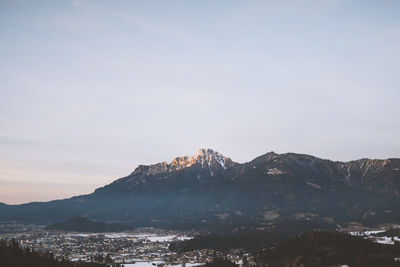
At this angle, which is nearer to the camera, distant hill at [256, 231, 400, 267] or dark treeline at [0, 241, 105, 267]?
dark treeline at [0, 241, 105, 267]

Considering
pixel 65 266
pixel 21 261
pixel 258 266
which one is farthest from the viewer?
pixel 258 266

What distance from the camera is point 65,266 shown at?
169250mm

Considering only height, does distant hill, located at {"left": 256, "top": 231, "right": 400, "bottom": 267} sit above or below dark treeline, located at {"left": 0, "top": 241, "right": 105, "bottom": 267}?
below

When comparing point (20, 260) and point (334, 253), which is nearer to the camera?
point (20, 260)

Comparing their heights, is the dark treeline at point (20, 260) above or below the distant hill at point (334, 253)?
above

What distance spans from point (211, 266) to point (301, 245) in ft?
125

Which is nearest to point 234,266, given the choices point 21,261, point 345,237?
point 345,237

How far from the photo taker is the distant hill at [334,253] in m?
166

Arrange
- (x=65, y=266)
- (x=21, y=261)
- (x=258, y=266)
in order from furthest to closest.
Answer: (x=258, y=266)
(x=65, y=266)
(x=21, y=261)

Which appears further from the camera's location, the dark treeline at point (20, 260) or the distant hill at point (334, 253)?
the distant hill at point (334, 253)

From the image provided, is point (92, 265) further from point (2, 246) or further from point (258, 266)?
point (258, 266)

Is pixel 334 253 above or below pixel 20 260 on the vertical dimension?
below

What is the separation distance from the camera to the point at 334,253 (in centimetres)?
17488

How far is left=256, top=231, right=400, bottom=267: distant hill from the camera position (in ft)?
544
